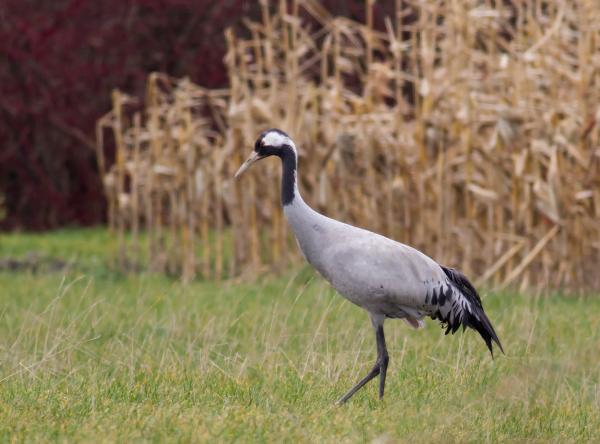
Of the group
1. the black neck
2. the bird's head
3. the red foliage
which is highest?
the bird's head

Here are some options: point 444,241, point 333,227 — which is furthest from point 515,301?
point 333,227

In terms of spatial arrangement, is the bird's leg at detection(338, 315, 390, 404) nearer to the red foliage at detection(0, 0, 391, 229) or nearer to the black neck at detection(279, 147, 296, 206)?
the black neck at detection(279, 147, 296, 206)

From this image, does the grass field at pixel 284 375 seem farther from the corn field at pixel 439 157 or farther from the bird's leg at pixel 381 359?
the corn field at pixel 439 157

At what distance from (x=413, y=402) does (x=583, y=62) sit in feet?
17.4

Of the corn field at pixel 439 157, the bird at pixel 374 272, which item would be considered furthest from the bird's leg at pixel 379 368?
the corn field at pixel 439 157

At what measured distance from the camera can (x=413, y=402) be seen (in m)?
6.47

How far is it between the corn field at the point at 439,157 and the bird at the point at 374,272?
4217 mm

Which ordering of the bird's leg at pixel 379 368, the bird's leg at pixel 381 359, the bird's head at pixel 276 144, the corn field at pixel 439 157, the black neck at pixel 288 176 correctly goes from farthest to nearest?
1. the corn field at pixel 439 157
2. the bird's head at pixel 276 144
3. the black neck at pixel 288 176
4. the bird's leg at pixel 381 359
5. the bird's leg at pixel 379 368

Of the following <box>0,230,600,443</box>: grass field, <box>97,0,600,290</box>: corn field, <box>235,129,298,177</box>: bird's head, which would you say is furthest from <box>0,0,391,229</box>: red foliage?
<box>235,129,298,177</box>: bird's head

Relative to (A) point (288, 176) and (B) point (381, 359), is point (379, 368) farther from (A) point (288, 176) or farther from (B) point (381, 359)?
(A) point (288, 176)

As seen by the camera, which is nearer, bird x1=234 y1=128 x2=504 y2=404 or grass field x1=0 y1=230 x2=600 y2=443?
grass field x1=0 y1=230 x2=600 y2=443

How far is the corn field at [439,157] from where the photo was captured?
36.7 feet

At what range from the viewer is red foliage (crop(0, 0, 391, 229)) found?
18.8m

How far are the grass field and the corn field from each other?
1110mm
